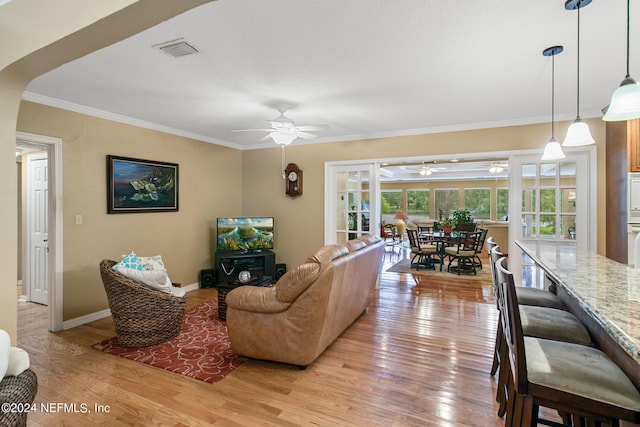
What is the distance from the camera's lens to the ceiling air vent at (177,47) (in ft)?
7.62

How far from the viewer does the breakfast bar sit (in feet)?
3.39

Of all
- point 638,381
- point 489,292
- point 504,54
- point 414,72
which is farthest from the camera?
point 489,292

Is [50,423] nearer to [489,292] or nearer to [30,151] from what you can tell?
[30,151]

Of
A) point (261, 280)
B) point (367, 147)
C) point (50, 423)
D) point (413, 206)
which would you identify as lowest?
point (50, 423)

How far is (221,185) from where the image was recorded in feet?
19.1

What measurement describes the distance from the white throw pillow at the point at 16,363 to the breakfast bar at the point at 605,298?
2393 millimetres

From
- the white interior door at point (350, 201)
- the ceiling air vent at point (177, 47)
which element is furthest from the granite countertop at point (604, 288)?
the white interior door at point (350, 201)

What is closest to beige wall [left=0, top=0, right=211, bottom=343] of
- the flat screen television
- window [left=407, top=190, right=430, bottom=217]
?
the flat screen television

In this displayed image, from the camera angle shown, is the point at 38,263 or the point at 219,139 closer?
the point at 38,263

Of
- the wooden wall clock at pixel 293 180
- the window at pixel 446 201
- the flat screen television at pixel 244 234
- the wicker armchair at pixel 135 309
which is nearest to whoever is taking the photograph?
the wicker armchair at pixel 135 309

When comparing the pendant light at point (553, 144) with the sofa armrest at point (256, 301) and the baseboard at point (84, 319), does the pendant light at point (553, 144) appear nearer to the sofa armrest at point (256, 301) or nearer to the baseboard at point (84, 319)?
the sofa armrest at point (256, 301)

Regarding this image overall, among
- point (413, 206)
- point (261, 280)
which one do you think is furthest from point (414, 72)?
point (413, 206)

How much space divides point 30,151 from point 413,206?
39.2 feet

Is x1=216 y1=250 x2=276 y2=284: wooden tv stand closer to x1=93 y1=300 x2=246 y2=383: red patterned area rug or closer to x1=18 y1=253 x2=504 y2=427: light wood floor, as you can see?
x1=93 y1=300 x2=246 y2=383: red patterned area rug
